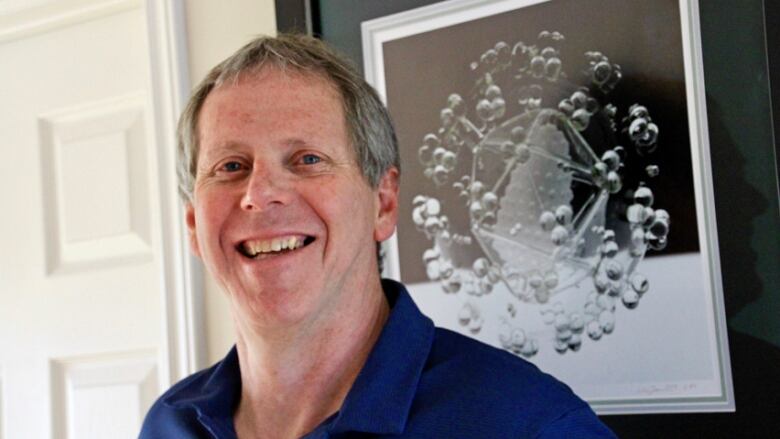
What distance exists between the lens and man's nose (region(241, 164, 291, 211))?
45.6 inches

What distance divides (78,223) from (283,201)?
84 cm

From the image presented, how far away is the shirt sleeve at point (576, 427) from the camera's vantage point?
→ 107 cm

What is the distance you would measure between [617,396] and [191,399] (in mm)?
514

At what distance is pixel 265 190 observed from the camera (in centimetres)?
116

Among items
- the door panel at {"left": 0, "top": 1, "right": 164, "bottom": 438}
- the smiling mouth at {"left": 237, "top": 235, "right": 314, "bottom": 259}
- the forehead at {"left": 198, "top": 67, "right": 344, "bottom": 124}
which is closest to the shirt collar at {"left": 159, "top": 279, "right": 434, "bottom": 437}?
the smiling mouth at {"left": 237, "top": 235, "right": 314, "bottom": 259}

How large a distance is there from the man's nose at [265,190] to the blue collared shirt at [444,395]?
184 mm

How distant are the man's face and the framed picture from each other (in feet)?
0.85

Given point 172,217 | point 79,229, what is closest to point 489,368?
point 172,217

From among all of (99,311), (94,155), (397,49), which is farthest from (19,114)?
(397,49)

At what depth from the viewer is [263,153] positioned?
118 centimetres

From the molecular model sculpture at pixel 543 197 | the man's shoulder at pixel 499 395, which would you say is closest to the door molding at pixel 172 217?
the molecular model sculpture at pixel 543 197

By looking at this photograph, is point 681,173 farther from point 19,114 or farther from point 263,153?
point 19,114

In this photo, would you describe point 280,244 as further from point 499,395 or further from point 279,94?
point 499,395

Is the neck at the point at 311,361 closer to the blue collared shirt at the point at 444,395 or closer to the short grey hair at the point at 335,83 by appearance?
the blue collared shirt at the point at 444,395
